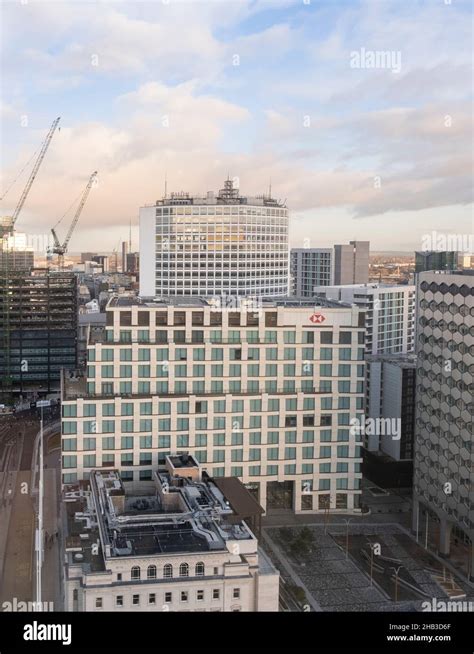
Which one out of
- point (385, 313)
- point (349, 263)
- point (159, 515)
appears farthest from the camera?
point (349, 263)

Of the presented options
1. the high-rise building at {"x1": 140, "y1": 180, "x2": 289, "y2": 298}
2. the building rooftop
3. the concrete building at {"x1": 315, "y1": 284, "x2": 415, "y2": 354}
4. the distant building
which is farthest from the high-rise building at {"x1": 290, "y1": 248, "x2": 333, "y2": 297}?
the building rooftop

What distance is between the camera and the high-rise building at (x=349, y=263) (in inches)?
4734

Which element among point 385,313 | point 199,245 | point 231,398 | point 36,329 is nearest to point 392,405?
point 231,398

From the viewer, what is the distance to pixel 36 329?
272 ft

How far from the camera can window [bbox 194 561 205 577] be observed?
26.1m

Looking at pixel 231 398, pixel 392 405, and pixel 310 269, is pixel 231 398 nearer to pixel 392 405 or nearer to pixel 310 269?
pixel 392 405

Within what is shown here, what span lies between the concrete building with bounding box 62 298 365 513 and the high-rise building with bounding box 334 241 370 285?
76.3 metres

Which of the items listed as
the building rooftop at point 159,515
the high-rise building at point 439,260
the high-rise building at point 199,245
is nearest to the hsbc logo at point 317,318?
the building rooftop at point 159,515

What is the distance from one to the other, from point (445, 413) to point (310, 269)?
86.7m

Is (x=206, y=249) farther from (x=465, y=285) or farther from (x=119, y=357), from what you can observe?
(x=465, y=285)

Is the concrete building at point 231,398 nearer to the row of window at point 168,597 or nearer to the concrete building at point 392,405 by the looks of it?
the concrete building at point 392,405

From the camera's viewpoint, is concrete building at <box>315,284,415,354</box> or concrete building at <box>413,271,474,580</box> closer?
concrete building at <box>413,271,474,580</box>

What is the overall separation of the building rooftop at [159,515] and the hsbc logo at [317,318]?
1073 centimetres

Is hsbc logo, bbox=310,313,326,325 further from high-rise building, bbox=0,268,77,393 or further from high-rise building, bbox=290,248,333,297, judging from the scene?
high-rise building, bbox=290,248,333,297
